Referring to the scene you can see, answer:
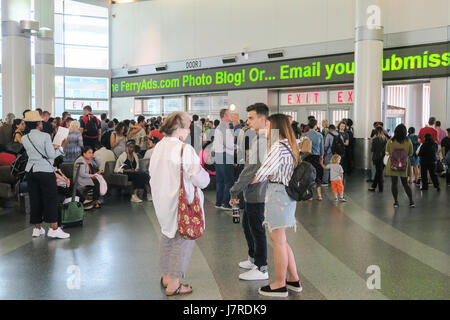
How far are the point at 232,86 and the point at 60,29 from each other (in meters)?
10.5

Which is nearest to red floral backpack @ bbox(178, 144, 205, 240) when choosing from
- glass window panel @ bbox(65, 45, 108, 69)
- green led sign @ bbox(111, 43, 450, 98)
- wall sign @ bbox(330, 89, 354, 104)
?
green led sign @ bbox(111, 43, 450, 98)

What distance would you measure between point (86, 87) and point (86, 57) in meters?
1.59

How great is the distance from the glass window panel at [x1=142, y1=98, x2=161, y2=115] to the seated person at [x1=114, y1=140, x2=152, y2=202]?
→ 13.9m

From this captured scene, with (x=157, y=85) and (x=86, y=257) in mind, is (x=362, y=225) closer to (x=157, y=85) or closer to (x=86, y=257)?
(x=86, y=257)

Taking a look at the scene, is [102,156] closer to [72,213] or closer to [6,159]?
[6,159]

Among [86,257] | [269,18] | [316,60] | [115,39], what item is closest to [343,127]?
[316,60]

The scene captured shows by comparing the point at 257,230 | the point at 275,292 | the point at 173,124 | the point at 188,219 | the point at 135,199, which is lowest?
the point at 275,292

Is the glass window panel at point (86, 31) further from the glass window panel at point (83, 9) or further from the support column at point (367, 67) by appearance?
the support column at point (367, 67)

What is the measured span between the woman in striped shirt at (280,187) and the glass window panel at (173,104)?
61.7ft

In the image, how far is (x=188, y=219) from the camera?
423cm

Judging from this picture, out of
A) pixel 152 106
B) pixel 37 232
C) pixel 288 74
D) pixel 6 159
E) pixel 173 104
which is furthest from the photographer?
pixel 152 106

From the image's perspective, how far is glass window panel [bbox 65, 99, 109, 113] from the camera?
2523 centimetres

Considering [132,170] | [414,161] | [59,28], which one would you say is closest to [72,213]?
[132,170]

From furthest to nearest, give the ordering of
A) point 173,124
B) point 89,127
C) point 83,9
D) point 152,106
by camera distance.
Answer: point 83,9 < point 152,106 < point 89,127 < point 173,124
